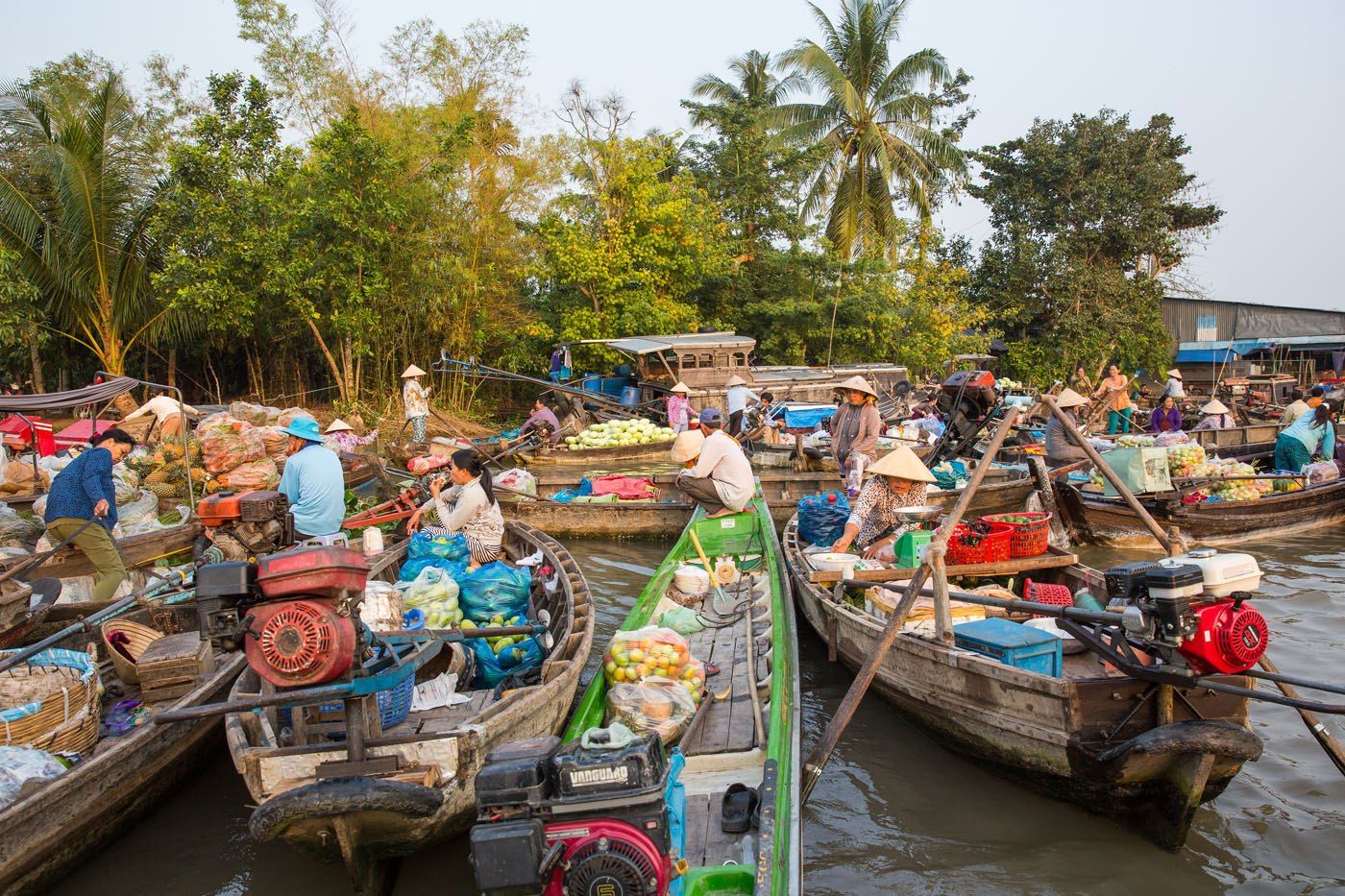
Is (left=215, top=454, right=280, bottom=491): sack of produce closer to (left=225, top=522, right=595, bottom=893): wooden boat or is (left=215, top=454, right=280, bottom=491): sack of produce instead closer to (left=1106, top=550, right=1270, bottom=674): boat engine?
(left=225, top=522, right=595, bottom=893): wooden boat

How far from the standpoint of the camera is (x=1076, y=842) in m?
4.79

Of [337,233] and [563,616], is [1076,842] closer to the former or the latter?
[563,616]

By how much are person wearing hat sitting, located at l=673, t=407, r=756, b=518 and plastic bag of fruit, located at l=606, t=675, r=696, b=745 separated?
386 centimetres

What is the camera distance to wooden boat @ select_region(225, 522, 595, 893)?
3.60 meters

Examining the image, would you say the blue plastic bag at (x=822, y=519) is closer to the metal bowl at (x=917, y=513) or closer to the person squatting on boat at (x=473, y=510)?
the metal bowl at (x=917, y=513)

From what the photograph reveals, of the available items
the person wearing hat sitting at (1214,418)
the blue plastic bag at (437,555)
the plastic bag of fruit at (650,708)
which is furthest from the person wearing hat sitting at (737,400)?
the plastic bag of fruit at (650,708)

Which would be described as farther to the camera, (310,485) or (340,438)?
(340,438)

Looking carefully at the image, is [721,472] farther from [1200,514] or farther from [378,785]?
[1200,514]

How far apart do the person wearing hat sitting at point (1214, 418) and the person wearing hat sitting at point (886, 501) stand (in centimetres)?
1071

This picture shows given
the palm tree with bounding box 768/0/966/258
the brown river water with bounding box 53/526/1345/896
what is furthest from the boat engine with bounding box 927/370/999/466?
the palm tree with bounding box 768/0/966/258

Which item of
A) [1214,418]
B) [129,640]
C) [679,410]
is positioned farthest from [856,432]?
[1214,418]

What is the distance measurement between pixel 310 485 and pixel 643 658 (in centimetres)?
309

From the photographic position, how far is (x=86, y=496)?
6969 mm

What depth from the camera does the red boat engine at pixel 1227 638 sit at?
3.88 m
